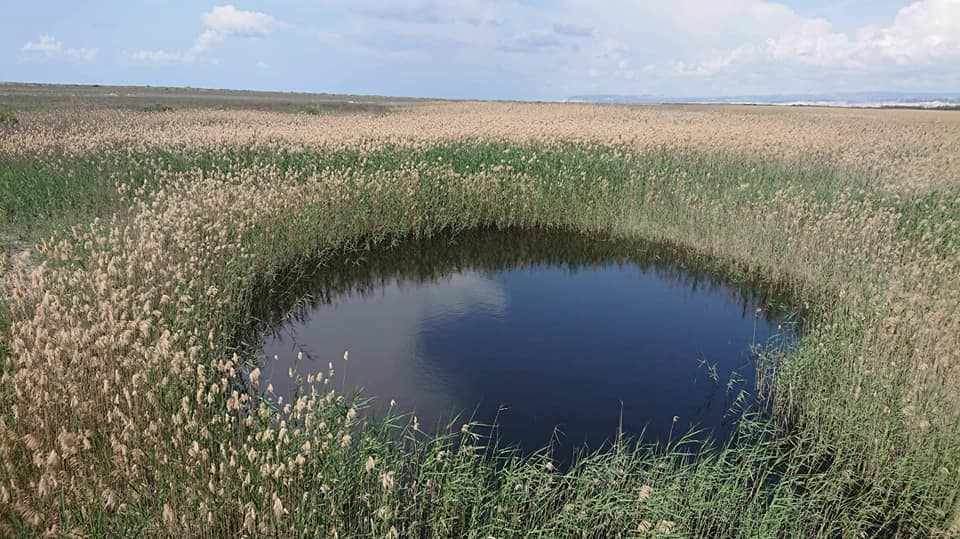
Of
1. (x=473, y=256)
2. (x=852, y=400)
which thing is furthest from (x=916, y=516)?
(x=473, y=256)

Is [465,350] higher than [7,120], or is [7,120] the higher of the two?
[7,120]

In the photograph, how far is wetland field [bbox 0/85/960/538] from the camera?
402 centimetres

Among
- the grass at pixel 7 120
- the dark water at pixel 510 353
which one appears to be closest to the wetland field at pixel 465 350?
the dark water at pixel 510 353

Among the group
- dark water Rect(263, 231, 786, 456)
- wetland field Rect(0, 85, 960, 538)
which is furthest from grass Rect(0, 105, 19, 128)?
dark water Rect(263, 231, 786, 456)

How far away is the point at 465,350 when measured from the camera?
303 inches

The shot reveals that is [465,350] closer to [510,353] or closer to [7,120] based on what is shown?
[510,353]

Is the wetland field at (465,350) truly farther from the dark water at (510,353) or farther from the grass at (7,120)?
the grass at (7,120)

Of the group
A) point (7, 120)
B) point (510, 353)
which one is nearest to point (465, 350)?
point (510, 353)

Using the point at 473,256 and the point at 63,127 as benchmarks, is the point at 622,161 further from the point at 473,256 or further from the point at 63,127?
the point at 63,127

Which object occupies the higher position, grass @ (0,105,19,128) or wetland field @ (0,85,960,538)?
grass @ (0,105,19,128)

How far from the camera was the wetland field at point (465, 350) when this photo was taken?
13.2 ft

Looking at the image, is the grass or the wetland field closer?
the wetland field

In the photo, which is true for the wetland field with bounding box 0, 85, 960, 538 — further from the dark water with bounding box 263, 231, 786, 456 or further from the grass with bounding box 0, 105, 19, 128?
the grass with bounding box 0, 105, 19, 128

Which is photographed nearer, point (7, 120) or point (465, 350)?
point (465, 350)
